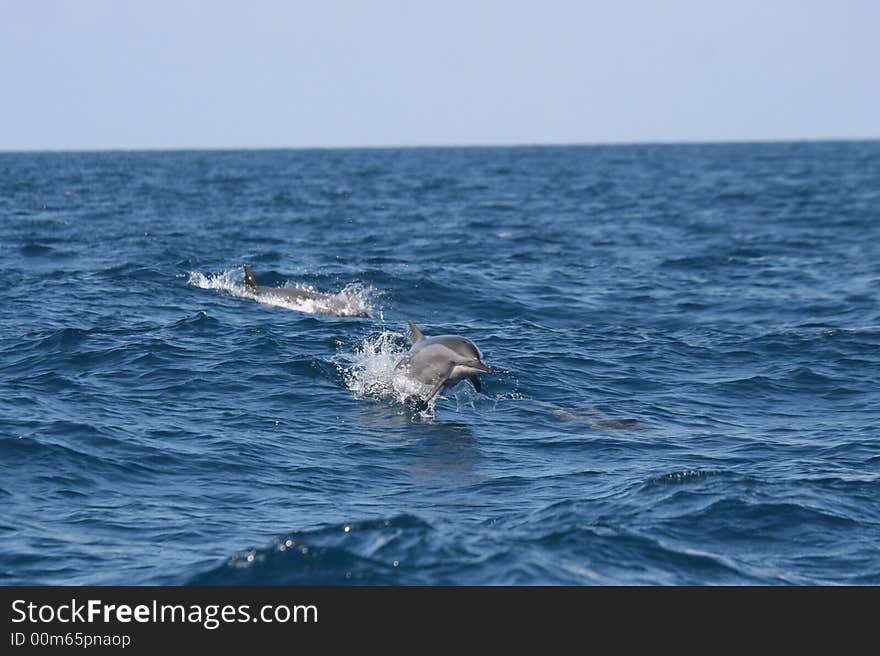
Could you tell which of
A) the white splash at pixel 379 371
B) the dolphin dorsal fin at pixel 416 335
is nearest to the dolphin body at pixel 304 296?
the white splash at pixel 379 371

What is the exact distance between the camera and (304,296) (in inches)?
1001

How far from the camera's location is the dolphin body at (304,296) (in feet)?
80.7

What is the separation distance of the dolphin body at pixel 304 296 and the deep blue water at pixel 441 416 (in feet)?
1.54

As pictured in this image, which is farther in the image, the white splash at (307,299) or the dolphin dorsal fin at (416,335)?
the white splash at (307,299)

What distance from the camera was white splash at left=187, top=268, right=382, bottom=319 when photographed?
24.8 m

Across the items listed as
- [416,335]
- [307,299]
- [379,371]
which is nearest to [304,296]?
[307,299]

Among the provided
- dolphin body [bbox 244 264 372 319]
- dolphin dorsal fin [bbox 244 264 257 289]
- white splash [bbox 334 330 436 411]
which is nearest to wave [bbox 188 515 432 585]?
white splash [bbox 334 330 436 411]

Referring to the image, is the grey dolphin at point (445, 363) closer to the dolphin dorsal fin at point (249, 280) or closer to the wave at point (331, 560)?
the wave at point (331, 560)

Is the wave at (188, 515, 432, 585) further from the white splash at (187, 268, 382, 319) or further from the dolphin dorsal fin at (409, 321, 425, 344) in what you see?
the white splash at (187, 268, 382, 319)

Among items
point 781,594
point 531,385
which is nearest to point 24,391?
point 531,385

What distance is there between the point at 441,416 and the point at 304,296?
9304mm

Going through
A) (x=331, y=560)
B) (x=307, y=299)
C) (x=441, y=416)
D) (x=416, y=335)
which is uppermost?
(x=307, y=299)

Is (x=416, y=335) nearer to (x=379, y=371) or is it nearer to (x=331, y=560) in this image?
(x=379, y=371)

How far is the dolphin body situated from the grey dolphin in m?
7.63
